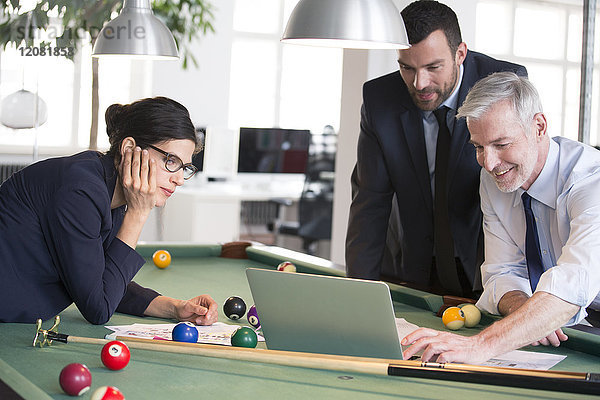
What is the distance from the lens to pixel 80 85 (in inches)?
223

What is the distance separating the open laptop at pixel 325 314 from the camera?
182 centimetres

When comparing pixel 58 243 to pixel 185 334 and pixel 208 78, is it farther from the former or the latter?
pixel 208 78

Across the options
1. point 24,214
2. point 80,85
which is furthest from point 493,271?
point 80,85

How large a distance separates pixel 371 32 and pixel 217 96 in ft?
22.7

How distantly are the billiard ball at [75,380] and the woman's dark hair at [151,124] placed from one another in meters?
0.83

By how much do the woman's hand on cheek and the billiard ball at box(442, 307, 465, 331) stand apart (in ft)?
2.95

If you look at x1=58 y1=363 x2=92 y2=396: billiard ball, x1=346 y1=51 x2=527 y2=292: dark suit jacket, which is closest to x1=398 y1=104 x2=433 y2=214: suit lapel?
x1=346 y1=51 x2=527 y2=292: dark suit jacket

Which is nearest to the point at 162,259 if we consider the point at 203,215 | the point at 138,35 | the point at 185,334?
the point at 138,35

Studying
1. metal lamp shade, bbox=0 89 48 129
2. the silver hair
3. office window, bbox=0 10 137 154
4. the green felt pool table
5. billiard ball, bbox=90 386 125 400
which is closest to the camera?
billiard ball, bbox=90 386 125 400

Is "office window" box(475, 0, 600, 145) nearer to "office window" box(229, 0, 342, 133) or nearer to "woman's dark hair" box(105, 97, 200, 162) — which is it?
"office window" box(229, 0, 342, 133)

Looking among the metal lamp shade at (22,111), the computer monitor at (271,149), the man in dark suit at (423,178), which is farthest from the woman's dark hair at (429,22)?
the computer monitor at (271,149)

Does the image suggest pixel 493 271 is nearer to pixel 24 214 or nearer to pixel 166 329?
pixel 166 329

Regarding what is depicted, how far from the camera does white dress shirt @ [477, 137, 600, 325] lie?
6.91ft

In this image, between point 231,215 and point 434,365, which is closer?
point 434,365
